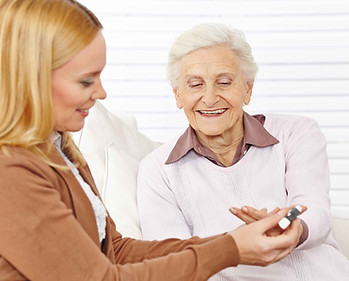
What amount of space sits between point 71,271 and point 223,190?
2.95 feet

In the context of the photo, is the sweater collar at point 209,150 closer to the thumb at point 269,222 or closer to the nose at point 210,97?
the nose at point 210,97

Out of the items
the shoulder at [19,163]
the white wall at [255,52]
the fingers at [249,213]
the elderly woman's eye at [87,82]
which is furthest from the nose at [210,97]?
the white wall at [255,52]

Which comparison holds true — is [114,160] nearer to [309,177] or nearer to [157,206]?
[157,206]

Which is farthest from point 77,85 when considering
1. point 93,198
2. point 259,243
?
point 259,243

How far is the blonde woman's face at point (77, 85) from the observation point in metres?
1.41

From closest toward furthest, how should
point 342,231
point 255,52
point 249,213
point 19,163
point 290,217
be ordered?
point 19,163
point 290,217
point 249,213
point 342,231
point 255,52

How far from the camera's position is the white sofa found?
2238mm

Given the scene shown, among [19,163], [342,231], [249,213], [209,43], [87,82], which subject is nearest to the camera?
A: [19,163]

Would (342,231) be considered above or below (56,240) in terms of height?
below

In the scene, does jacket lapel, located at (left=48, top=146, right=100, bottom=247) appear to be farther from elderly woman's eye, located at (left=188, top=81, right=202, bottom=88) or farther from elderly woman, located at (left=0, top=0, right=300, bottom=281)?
elderly woman's eye, located at (left=188, top=81, right=202, bottom=88)

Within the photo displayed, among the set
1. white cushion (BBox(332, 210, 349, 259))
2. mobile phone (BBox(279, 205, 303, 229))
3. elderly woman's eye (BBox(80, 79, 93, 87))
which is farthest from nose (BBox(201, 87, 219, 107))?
elderly woman's eye (BBox(80, 79, 93, 87))

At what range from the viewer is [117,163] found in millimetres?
2316

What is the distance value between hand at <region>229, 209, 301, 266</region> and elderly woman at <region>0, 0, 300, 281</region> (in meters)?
0.03

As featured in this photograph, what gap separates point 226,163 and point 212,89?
0.25m
